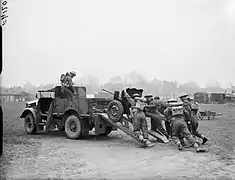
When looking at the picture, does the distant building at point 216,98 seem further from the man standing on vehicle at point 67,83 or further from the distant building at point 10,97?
the man standing on vehicle at point 67,83

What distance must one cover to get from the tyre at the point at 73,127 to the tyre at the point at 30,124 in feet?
2.62

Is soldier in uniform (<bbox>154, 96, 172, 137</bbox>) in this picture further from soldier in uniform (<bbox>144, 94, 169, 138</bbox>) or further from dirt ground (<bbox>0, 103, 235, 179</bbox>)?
dirt ground (<bbox>0, 103, 235, 179</bbox>)

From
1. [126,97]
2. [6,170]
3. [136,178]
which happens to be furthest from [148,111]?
[6,170]

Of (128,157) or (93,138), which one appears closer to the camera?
(128,157)

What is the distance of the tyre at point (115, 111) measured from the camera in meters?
4.52

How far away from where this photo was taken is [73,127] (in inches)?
201

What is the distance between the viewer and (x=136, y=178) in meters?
2.41

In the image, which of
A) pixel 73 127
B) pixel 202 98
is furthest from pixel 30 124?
pixel 202 98

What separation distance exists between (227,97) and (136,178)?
14257 mm

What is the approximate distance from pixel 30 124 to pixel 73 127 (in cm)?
107

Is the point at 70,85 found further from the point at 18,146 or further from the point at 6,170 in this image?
the point at 6,170

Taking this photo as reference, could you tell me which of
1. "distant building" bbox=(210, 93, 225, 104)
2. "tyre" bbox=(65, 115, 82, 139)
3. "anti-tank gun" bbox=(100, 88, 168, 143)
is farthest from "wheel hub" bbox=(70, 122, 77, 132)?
"distant building" bbox=(210, 93, 225, 104)

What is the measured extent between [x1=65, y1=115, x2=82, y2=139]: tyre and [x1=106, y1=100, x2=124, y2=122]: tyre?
58 cm

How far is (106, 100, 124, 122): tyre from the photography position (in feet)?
14.8
